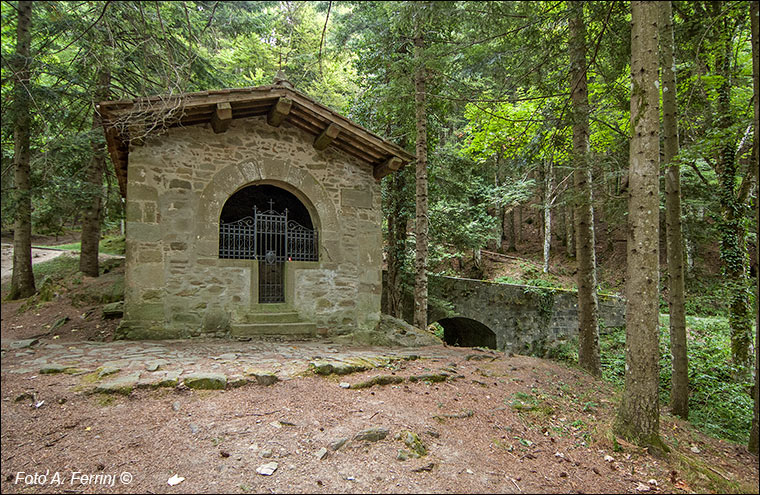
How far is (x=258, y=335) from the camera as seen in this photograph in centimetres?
652

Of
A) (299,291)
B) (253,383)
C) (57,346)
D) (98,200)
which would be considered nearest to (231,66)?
(98,200)

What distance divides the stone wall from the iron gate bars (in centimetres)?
31

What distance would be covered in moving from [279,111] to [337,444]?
17.9ft

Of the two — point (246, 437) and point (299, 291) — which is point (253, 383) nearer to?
point (246, 437)

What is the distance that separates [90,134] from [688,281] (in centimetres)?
1853

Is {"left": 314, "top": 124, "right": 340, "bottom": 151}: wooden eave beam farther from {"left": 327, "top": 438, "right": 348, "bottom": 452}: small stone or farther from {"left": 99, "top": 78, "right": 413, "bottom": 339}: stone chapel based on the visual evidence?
{"left": 327, "top": 438, "right": 348, "bottom": 452}: small stone

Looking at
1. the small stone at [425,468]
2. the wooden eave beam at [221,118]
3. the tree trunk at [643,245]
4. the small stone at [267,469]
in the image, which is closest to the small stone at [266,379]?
the small stone at [267,469]

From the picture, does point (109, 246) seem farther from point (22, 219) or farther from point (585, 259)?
point (585, 259)

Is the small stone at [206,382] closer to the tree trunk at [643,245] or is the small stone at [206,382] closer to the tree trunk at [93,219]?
the tree trunk at [643,245]

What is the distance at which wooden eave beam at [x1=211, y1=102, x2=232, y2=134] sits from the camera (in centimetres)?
608

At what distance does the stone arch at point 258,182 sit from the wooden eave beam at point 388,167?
3.82 ft

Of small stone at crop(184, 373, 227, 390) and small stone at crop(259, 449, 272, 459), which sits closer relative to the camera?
small stone at crop(259, 449, 272, 459)

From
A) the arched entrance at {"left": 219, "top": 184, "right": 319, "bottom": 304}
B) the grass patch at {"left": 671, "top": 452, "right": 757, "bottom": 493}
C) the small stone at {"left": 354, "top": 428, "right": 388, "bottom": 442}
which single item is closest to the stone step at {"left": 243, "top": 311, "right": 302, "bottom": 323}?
the arched entrance at {"left": 219, "top": 184, "right": 319, "bottom": 304}

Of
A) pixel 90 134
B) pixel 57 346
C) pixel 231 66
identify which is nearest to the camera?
pixel 57 346
